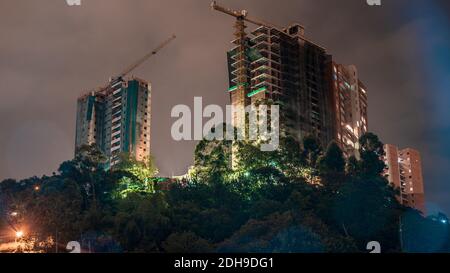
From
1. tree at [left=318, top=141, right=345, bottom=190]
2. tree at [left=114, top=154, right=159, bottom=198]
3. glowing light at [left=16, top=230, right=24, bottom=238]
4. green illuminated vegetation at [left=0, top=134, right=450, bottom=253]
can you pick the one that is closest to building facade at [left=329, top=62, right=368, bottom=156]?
green illuminated vegetation at [left=0, top=134, right=450, bottom=253]

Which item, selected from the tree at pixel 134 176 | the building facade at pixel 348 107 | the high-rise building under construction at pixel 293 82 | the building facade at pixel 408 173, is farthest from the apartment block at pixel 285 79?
the building facade at pixel 408 173

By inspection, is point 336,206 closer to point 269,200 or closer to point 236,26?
point 269,200

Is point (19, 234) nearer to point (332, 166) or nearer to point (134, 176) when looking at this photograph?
point (134, 176)

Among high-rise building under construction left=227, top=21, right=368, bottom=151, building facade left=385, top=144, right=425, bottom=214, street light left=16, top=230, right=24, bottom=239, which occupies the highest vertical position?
high-rise building under construction left=227, top=21, right=368, bottom=151

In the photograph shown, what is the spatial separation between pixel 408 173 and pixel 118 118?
226 ft

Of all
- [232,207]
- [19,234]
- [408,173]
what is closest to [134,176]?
[232,207]

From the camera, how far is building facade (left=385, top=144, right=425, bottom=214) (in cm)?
13350

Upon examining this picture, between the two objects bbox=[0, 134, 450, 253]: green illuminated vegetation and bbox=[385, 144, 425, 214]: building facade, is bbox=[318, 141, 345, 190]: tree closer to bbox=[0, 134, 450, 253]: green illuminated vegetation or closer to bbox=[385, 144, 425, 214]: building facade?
bbox=[0, 134, 450, 253]: green illuminated vegetation

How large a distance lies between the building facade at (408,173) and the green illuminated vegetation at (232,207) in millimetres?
65985

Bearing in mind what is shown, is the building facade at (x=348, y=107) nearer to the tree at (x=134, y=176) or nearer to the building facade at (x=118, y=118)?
the tree at (x=134, y=176)

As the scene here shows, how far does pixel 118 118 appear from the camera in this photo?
14000 cm

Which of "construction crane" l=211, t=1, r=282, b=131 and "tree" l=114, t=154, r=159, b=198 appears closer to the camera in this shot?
"tree" l=114, t=154, r=159, b=198

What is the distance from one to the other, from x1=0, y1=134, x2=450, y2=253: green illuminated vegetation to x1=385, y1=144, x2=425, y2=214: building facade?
216 ft
